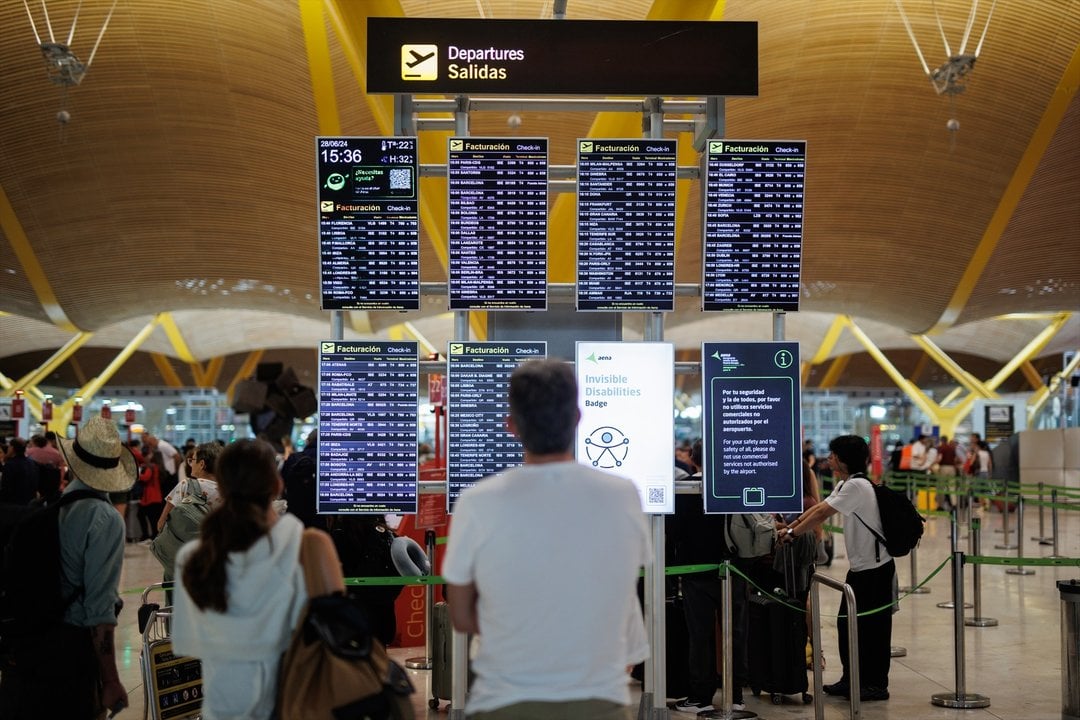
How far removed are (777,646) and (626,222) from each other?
314 centimetres

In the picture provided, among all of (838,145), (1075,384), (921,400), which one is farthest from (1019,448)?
(921,400)

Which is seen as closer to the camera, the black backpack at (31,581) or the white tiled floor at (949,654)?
the black backpack at (31,581)

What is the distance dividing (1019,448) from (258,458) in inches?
1190

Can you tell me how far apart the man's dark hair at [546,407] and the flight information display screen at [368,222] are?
132 inches

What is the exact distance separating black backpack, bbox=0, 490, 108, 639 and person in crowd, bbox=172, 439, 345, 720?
1.31m

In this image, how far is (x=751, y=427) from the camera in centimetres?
625

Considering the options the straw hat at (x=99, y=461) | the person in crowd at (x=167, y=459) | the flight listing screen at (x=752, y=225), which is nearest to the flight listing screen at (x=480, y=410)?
the flight listing screen at (x=752, y=225)

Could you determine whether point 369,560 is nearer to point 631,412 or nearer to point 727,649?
point 631,412

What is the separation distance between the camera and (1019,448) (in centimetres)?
3025

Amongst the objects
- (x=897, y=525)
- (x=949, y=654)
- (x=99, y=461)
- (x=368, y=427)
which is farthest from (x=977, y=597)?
(x=99, y=461)

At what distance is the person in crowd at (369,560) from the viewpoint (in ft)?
21.4

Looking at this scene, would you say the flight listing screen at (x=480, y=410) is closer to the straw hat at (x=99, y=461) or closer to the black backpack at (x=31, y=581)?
the straw hat at (x=99, y=461)

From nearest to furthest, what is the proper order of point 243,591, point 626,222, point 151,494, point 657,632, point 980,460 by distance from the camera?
point 243,591 < point 657,632 < point 626,222 < point 151,494 < point 980,460

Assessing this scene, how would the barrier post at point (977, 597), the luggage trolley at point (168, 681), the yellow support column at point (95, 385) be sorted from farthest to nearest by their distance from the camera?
1. the yellow support column at point (95, 385)
2. the barrier post at point (977, 597)
3. the luggage trolley at point (168, 681)
